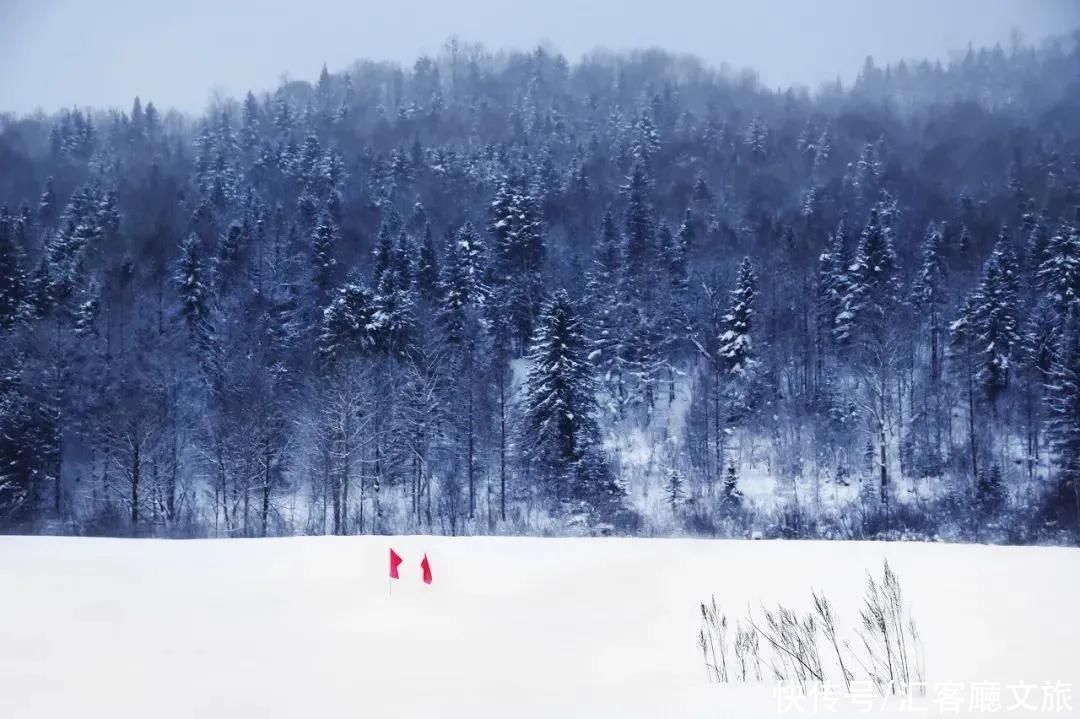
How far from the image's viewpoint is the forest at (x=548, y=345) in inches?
1099

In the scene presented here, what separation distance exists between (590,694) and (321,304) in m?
34.8

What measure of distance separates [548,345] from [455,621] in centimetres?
2167

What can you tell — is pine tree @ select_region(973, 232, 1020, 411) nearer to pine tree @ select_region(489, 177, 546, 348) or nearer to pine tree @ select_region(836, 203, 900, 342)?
pine tree @ select_region(836, 203, 900, 342)

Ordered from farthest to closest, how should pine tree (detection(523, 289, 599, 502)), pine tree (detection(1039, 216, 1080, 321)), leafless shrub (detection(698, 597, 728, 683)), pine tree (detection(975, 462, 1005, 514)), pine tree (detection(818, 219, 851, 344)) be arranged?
pine tree (detection(818, 219, 851, 344)), pine tree (detection(1039, 216, 1080, 321)), pine tree (detection(523, 289, 599, 502)), pine tree (detection(975, 462, 1005, 514)), leafless shrub (detection(698, 597, 728, 683))

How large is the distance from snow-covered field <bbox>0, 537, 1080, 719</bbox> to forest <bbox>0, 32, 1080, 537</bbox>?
14050 millimetres

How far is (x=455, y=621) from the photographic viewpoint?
→ 9.01 meters

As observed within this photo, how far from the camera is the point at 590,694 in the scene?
6387 millimetres

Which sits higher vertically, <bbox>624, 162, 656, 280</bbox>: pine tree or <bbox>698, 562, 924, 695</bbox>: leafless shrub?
<bbox>624, 162, 656, 280</bbox>: pine tree

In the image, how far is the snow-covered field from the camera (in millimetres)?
6246

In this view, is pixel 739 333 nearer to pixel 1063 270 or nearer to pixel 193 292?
pixel 1063 270

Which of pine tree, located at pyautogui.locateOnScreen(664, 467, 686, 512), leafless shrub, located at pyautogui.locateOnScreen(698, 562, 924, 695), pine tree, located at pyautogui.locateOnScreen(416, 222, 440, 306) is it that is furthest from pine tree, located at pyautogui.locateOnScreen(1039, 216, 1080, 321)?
leafless shrub, located at pyautogui.locateOnScreen(698, 562, 924, 695)

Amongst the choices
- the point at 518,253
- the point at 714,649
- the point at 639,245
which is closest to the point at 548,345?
the point at 518,253

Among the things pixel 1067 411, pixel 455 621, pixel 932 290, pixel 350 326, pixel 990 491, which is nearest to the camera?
pixel 455 621

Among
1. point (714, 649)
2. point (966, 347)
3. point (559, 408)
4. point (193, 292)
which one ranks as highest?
point (193, 292)
